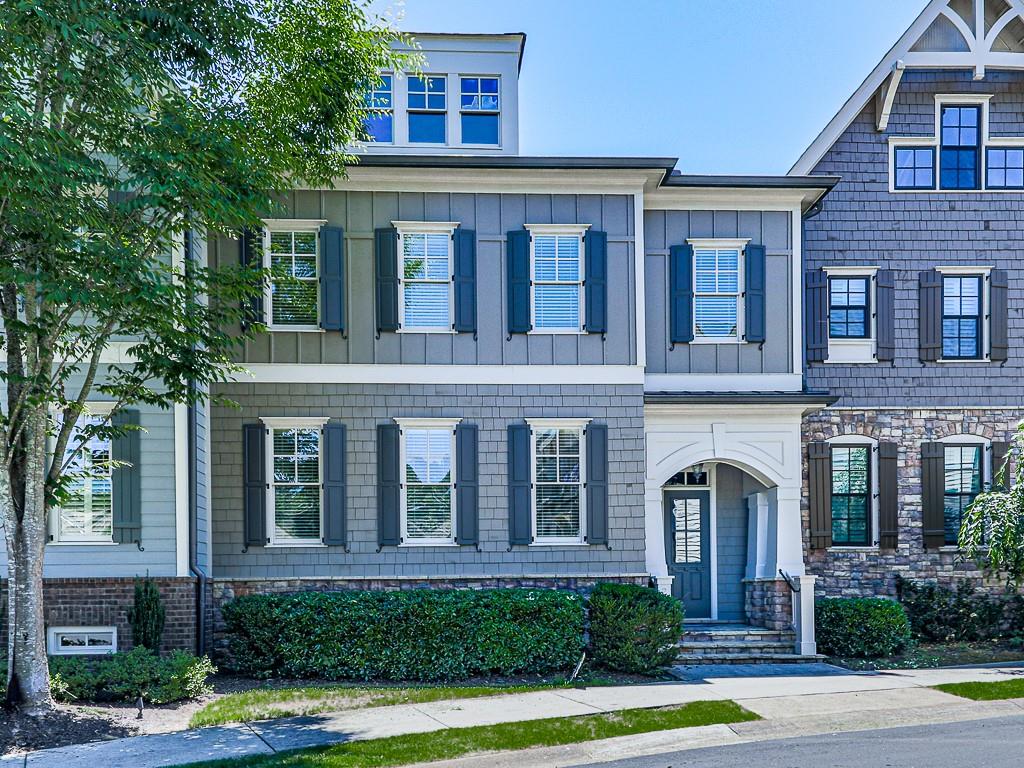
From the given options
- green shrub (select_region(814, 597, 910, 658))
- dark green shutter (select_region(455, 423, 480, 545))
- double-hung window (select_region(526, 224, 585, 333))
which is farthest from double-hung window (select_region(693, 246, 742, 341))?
green shrub (select_region(814, 597, 910, 658))

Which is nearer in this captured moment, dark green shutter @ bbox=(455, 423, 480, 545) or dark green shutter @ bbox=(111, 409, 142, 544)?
dark green shutter @ bbox=(111, 409, 142, 544)

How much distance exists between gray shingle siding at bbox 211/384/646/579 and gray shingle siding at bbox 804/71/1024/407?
4313 millimetres

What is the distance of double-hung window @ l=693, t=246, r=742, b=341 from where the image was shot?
15.8 metres

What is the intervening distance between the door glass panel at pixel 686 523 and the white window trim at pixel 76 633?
8688 mm

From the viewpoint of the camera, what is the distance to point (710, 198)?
51.7 ft

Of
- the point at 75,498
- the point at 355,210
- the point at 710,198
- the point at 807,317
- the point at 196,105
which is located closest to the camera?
the point at 196,105

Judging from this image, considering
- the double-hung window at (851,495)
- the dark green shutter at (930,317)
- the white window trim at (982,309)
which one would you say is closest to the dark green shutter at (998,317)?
the white window trim at (982,309)

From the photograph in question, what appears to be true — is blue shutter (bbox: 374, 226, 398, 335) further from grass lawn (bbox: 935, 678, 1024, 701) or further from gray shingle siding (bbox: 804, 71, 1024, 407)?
grass lawn (bbox: 935, 678, 1024, 701)

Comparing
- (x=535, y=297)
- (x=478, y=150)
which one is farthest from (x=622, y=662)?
(x=478, y=150)

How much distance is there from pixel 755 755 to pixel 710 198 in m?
9.19

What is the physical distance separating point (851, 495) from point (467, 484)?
6730mm

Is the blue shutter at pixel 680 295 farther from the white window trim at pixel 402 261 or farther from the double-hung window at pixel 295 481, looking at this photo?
the double-hung window at pixel 295 481

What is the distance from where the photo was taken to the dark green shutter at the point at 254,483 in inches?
567

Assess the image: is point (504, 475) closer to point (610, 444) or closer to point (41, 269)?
point (610, 444)
